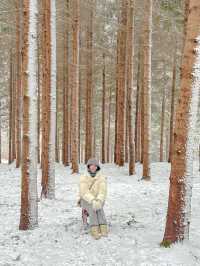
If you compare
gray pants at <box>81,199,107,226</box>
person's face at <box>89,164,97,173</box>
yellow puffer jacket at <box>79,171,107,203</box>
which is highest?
person's face at <box>89,164,97,173</box>

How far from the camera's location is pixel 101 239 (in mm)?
7344

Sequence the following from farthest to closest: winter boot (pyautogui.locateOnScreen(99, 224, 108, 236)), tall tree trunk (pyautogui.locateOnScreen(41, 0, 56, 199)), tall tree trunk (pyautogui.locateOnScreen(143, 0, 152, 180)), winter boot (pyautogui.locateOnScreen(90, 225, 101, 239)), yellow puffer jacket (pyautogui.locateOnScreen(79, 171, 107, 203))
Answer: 1. tall tree trunk (pyautogui.locateOnScreen(143, 0, 152, 180))
2. tall tree trunk (pyautogui.locateOnScreen(41, 0, 56, 199))
3. yellow puffer jacket (pyautogui.locateOnScreen(79, 171, 107, 203))
4. winter boot (pyautogui.locateOnScreen(99, 224, 108, 236))
5. winter boot (pyautogui.locateOnScreen(90, 225, 101, 239))

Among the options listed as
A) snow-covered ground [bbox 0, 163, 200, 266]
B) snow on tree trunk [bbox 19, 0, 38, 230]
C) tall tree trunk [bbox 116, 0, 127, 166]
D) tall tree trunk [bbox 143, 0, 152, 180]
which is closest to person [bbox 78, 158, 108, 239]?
snow-covered ground [bbox 0, 163, 200, 266]

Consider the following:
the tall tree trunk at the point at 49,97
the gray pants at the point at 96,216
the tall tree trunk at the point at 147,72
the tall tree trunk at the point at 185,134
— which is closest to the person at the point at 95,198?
the gray pants at the point at 96,216

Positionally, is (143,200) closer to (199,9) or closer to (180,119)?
(180,119)

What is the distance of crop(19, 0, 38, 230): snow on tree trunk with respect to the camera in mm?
7941

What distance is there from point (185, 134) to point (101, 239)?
2.42 metres

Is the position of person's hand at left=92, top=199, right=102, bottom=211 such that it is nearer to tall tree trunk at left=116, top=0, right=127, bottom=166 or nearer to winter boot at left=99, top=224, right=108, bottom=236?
winter boot at left=99, top=224, right=108, bottom=236

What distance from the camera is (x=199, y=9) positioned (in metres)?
6.45

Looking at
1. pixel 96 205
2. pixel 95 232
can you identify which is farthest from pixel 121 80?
pixel 95 232

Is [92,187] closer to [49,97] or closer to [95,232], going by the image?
[95,232]

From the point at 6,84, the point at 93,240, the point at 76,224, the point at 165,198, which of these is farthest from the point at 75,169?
the point at 6,84

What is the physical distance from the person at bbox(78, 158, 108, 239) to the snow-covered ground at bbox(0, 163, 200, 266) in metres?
0.21

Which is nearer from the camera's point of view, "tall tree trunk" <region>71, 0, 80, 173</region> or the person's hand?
the person's hand
